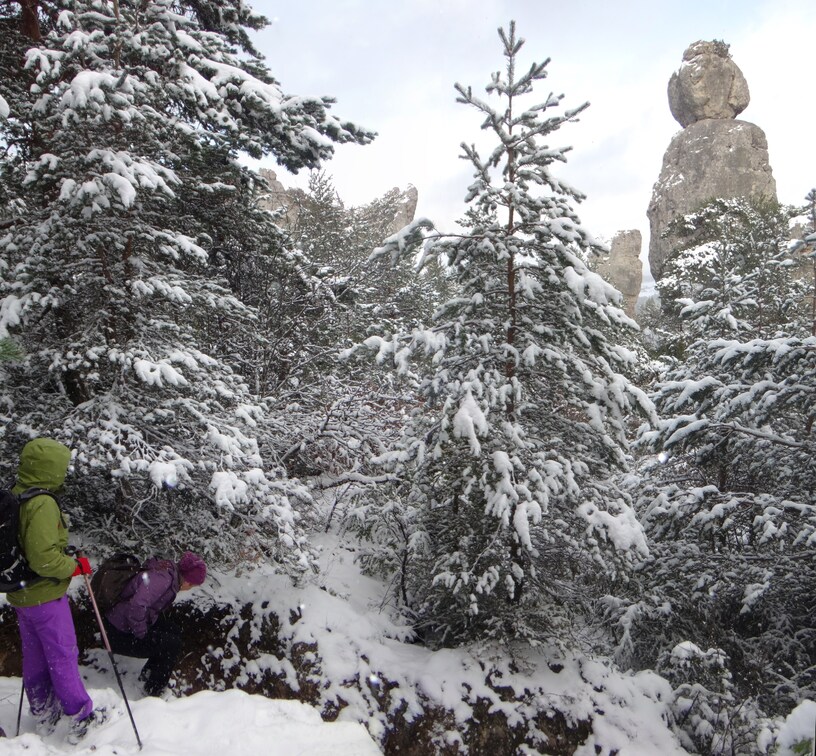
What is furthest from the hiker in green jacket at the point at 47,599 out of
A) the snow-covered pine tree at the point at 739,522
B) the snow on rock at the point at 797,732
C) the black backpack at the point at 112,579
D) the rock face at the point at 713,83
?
the rock face at the point at 713,83

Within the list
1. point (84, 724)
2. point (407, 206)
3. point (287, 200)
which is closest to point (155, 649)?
point (84, 724)

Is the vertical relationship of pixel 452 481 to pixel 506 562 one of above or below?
above

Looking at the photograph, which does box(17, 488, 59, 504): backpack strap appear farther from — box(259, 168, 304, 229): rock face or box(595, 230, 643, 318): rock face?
box(595, 230, 643, 318): rock face

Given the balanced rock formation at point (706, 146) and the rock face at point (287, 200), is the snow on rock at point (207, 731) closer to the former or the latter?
the rock face at point (287, 200)

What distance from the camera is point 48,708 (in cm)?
349

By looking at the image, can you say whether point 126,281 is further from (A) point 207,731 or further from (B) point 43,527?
(A) point 207,731

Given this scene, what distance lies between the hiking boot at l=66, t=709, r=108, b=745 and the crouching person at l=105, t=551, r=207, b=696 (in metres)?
0.69

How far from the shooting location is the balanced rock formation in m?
35.5

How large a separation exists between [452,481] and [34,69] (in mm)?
6694

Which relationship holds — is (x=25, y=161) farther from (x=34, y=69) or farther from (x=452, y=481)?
(x=452, y=481)

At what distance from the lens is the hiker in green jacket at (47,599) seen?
128 inches

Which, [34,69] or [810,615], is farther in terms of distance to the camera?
[810,615]

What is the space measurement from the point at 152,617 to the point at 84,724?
820mm

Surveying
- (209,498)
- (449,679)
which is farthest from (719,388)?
(209,498)
